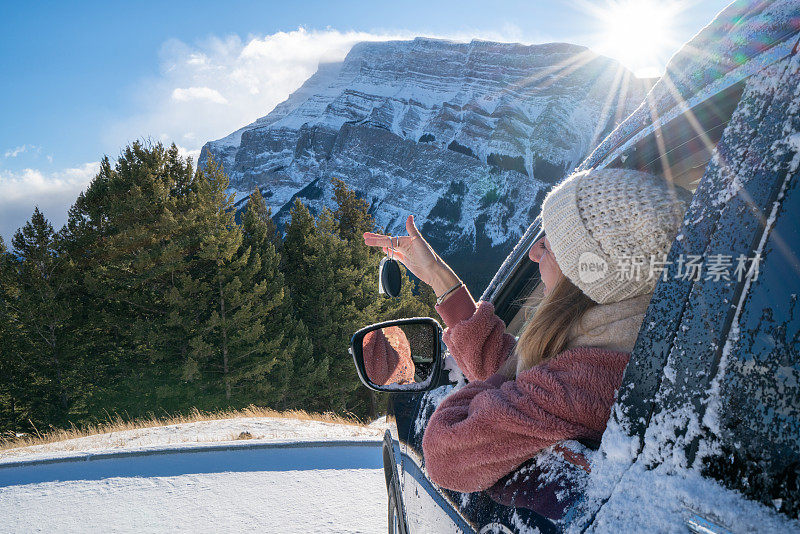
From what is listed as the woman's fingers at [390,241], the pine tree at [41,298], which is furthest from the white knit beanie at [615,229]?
the pine tree at [41,298]

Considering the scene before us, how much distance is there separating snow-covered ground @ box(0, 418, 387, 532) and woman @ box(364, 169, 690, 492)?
2544mm

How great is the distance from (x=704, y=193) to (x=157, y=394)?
19.2m

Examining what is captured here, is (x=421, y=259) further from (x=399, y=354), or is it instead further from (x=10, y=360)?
(x=10, y=360)

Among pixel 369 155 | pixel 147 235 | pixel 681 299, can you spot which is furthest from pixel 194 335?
pixel 369 155

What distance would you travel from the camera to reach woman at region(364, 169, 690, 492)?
89cm

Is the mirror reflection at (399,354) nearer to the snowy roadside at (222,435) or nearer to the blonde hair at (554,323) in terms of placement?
the blonde hair at (554,323)

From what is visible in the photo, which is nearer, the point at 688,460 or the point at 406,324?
the point at 688,460

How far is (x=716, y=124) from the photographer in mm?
915

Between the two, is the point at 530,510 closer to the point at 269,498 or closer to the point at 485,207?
the point at 269,498

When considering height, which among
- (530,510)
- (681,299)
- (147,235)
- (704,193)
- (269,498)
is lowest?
(269,498)

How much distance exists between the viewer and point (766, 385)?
568 mm

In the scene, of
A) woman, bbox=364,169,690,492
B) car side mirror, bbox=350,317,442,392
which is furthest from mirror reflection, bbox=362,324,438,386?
woman, bbox=364,169,690,492

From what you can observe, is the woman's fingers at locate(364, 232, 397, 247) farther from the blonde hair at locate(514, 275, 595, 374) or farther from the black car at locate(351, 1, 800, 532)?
the black car at locate(351, 1, 800, 532)

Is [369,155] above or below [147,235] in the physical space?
above
